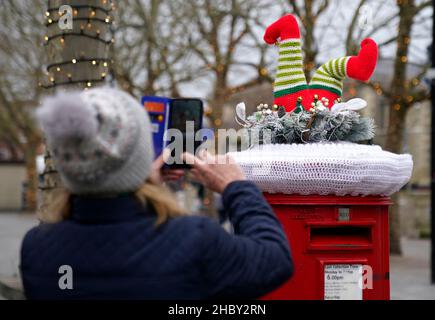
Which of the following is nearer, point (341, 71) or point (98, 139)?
point (98, 139)

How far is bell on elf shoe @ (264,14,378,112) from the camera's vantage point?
3600 mm

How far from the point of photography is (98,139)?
5.41 feet

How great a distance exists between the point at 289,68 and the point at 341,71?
292 mm

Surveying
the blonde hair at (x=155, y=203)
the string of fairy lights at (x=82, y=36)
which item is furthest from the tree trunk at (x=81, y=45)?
the blonde hair at (x=155, y=203)

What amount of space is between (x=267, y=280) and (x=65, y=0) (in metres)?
4.81

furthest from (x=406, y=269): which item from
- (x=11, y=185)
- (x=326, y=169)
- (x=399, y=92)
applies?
(x=11, y=185)

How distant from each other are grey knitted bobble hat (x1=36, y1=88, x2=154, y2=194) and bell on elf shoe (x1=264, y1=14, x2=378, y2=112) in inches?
79.0

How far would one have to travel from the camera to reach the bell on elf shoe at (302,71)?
11.8 feet

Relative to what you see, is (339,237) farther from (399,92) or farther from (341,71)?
(399,92)

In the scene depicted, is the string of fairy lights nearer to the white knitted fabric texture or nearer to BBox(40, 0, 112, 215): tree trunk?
BBox(40, 0, 112, 215): tree trunk

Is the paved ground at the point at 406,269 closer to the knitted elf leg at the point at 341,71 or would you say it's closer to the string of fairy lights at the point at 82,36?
the string of fairy lights at the point at 82,36

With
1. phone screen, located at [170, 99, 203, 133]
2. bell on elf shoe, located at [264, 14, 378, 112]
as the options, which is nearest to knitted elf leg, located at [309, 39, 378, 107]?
bell on elf shoe, located at [264, 14, 378, 112]
